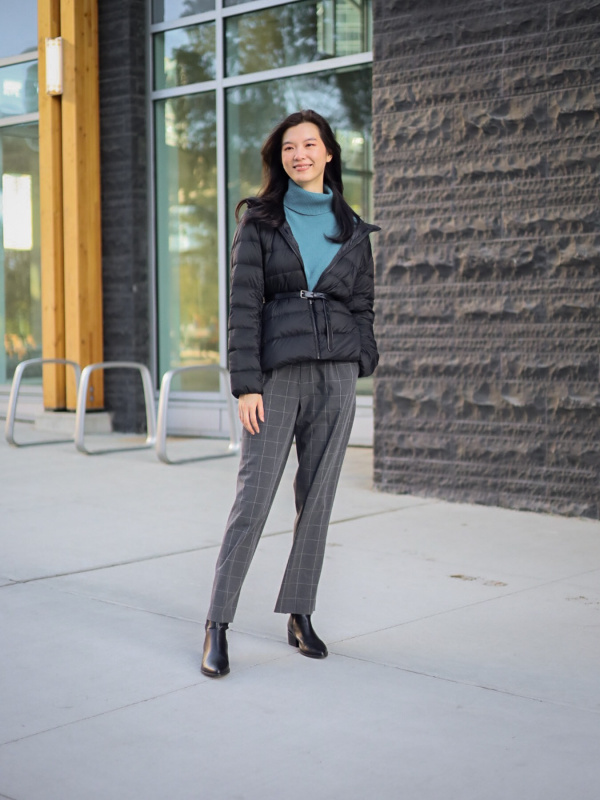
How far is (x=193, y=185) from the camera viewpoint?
10.4 metres

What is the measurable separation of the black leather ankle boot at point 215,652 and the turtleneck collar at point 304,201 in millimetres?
1369

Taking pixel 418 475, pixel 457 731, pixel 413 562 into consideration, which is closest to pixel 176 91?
pixel 418 475

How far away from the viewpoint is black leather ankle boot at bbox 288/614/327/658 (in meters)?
3.66

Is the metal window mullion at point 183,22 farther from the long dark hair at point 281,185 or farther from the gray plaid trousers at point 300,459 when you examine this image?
the gray plaid trousers at point 300,459

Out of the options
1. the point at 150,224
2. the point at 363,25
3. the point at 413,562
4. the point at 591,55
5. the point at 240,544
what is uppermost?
the point at 363,25

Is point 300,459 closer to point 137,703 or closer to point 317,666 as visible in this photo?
point 317,666

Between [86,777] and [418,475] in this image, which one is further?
[418,475]

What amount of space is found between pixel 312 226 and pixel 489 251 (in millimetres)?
3071

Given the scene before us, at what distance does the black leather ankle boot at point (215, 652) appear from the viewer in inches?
136

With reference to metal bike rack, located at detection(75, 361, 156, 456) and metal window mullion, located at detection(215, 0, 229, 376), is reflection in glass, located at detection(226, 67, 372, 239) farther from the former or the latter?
metal bike rack, located at detection(75, 361, 156, 456)

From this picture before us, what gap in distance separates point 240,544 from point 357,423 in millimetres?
5755

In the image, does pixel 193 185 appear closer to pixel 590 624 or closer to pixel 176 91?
pixel 176 91

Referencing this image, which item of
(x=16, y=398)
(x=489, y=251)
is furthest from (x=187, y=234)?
(x=489, y=251)

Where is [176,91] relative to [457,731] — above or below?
above
